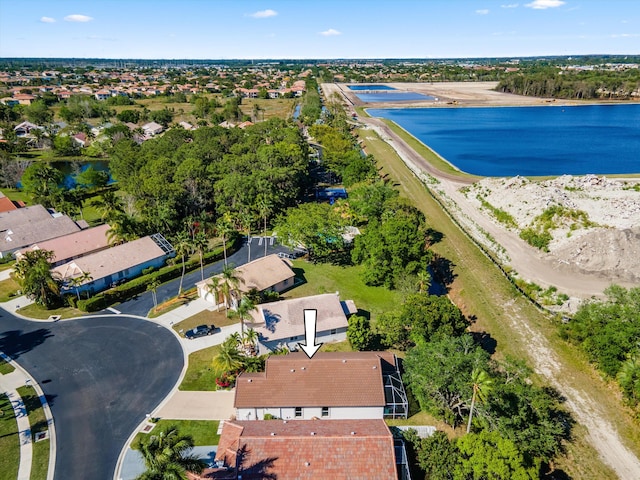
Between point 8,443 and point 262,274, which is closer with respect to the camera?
point 8,443

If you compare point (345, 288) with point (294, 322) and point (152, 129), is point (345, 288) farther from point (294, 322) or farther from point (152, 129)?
point (152, 129)

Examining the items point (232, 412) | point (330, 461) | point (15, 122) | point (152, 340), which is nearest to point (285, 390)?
point (232, 412)

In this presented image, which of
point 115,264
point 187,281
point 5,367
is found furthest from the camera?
point 187,281

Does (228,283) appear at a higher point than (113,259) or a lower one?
higher

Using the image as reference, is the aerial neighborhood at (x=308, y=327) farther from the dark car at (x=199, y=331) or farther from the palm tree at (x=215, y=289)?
the palm tree at (x=215, y=289)

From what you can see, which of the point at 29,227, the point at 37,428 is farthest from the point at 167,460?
the point at 29,227

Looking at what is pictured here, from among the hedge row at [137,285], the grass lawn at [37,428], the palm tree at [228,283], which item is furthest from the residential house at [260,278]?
the grass lawn at [37,428]
